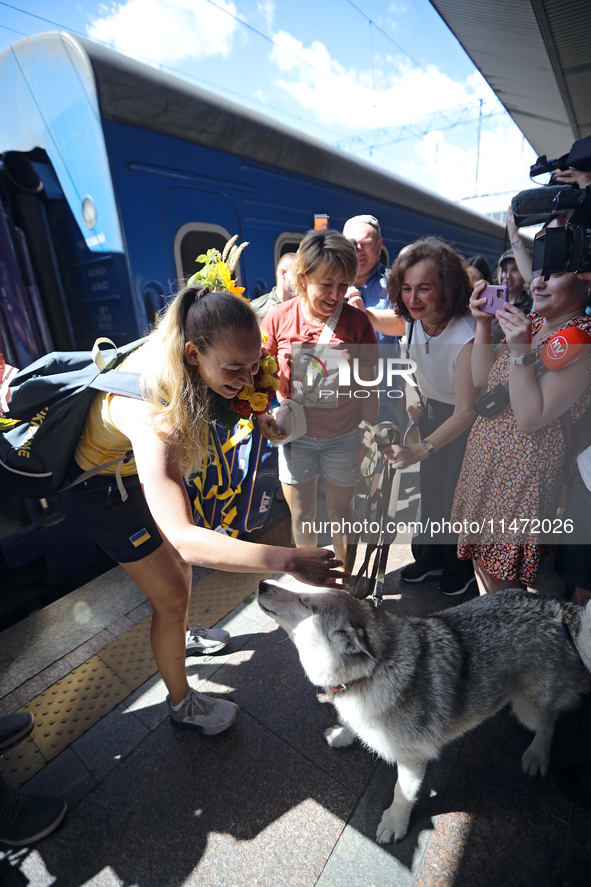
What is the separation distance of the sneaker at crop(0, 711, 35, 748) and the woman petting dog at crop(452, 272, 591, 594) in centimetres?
255

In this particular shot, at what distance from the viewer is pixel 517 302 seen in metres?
4.77

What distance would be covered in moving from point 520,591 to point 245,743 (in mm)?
1599

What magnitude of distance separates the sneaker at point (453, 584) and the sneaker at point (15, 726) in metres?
2.72

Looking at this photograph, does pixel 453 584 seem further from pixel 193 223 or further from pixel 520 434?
pixel 193 223

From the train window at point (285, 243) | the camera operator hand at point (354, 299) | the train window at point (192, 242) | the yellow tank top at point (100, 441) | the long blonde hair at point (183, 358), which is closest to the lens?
the long blonde hair at point (183, 358)

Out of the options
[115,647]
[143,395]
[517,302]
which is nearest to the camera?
[143,395]

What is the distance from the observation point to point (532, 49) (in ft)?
19.3

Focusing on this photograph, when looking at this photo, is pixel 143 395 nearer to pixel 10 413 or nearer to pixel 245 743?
pixel 10 413

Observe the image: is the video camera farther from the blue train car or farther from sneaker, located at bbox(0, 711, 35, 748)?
sneaker, located at bbox(0, 711, 35, 748)

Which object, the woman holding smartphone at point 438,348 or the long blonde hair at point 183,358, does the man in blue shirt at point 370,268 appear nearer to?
the woman holding smartphone at point 438,348

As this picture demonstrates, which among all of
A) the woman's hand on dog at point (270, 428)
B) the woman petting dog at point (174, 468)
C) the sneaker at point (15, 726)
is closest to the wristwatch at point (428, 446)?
the woman's hand on dog at point (270, 428)

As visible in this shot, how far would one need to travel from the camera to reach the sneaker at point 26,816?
173 cm

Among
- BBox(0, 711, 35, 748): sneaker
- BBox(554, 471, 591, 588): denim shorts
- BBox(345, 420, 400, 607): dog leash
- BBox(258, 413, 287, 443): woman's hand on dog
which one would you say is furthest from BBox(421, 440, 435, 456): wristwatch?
BBox(0, 711, 35, 748): sneaker

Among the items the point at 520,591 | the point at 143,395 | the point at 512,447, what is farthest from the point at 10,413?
the point at 520,591
